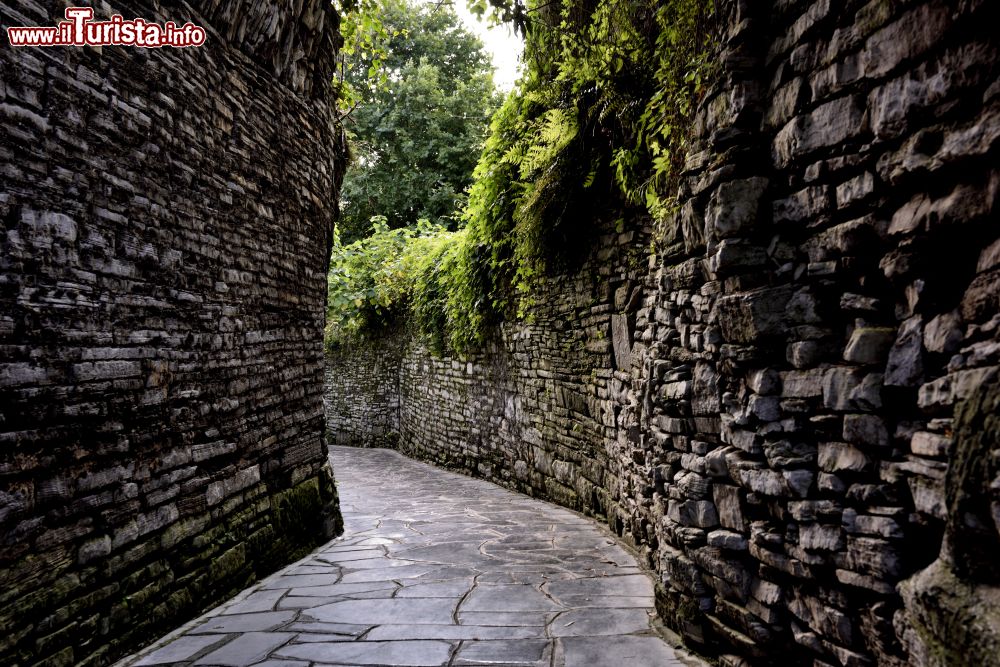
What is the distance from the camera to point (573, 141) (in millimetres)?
5555

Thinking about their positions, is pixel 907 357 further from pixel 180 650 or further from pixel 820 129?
pixel 180 650

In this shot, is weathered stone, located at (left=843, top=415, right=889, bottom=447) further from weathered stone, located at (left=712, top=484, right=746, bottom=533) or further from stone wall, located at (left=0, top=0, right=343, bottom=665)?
stone wall, located at (left=0, top=0, right=343, bottom=665)

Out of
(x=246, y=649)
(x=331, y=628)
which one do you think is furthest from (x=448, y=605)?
(x=246, y=649)

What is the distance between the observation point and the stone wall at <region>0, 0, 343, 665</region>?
8.86 feet

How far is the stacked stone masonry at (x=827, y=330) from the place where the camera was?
1.71m

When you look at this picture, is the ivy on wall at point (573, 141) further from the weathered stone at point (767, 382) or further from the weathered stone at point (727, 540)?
the weathered stone at point (727, 540)

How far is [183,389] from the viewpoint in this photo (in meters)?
3.82

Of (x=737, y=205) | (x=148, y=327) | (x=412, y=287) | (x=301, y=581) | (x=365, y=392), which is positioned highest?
(x=412, y=287)

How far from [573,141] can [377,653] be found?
14.1 ft

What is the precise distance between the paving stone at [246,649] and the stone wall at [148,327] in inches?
18.4

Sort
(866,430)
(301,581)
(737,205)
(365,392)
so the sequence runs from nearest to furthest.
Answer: (866,430)
(737,205)
(301,581)
(365,392)

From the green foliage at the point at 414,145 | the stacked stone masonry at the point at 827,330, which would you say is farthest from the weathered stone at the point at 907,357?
the green foliage at the point at 414,145

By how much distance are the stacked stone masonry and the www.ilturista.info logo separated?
9.72 ft

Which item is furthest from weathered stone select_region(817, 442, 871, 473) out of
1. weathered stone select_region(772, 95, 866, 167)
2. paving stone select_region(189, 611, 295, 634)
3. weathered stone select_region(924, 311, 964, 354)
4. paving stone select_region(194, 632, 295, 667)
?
paving stone select_region(189, 611, 295, 634)
